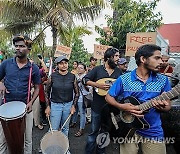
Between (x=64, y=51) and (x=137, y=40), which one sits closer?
(x=137, y=40)

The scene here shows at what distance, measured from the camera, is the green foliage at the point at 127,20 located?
29.5 feet

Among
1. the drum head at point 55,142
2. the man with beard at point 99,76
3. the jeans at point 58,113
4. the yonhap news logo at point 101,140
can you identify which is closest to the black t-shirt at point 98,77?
the man with beard at point 99,76

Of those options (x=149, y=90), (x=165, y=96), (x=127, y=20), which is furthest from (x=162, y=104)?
(x=127, y=20)

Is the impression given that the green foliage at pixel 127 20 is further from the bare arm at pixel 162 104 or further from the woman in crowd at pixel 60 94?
the bare arm at pixel 162 104

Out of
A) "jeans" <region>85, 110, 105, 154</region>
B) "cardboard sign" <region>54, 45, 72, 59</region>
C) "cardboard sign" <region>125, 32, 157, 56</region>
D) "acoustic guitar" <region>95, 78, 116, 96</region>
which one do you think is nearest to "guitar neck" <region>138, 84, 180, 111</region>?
"acoustic guitar" <region>95, 78, 116, 96</region>

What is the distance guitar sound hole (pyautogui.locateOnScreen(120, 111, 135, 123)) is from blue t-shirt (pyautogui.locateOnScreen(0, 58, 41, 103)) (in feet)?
4.60

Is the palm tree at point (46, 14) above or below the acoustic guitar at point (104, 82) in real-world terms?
above

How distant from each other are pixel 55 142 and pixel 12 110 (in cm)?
79

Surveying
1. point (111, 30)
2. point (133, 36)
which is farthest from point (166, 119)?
point (111, 30)

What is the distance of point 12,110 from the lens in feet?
10.6

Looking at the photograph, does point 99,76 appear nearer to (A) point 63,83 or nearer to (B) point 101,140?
(A) point 63,83

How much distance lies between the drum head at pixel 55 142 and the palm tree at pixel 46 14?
689 cm

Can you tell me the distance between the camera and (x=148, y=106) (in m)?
2.51

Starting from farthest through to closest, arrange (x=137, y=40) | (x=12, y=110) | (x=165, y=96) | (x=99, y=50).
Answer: (x=99, y=50), (x=137, y=40), (x=12, y=110), (x=165, y=96)
